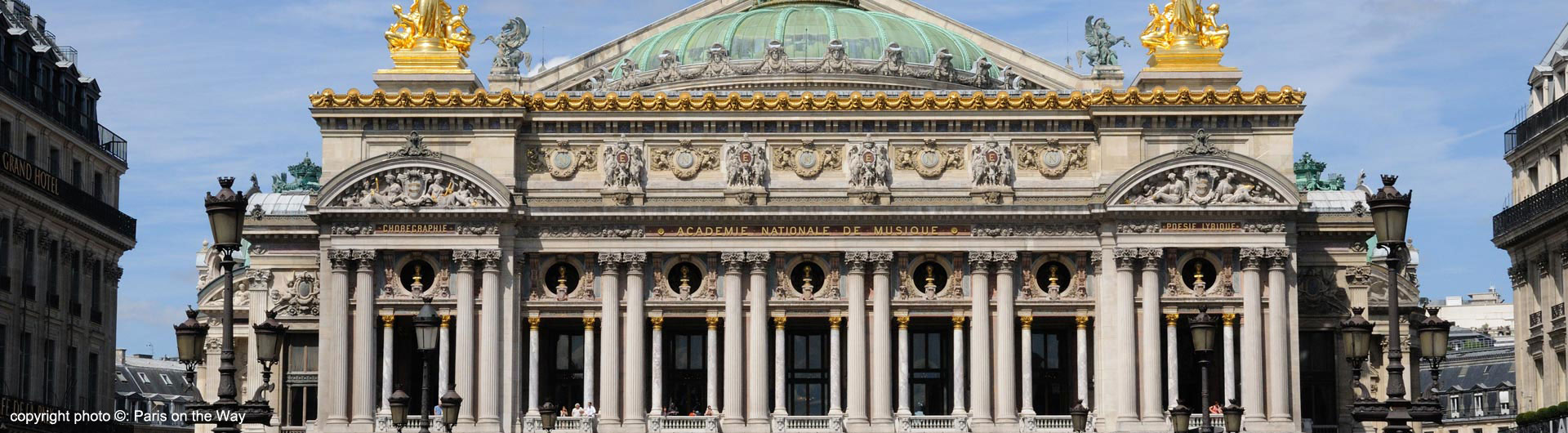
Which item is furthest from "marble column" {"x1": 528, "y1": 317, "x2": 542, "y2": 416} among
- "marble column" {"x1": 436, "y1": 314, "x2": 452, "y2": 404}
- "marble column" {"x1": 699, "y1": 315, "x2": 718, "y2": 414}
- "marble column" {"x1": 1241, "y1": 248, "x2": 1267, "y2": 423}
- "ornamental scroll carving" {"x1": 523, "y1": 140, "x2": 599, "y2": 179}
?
"marble column" {"x1": 1241, "y1": 248, "x2": 1267, "y2": 423}

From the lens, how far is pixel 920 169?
275 feet

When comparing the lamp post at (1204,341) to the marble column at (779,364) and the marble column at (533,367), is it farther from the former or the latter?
the marble column at (533,367)

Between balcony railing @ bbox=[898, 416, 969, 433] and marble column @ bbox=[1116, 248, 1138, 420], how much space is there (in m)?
4.90

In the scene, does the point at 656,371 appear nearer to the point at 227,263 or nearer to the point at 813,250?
the point at 813,250

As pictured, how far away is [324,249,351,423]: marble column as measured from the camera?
8131 centimetres

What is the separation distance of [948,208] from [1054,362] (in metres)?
7.03

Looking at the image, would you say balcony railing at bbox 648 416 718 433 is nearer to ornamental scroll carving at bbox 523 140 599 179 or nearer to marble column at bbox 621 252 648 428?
marble column at bbox 621 252 648 428

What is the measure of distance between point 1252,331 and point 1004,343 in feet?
26.3

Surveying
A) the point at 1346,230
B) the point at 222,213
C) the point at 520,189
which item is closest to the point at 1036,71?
the point at 1346,230

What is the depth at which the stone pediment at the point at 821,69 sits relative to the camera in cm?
9338

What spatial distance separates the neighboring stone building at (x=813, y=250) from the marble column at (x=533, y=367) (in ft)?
0.27

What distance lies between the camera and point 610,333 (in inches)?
3253

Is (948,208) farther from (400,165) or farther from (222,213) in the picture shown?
(222,213)

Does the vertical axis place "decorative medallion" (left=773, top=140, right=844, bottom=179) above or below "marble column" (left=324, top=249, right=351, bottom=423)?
above
